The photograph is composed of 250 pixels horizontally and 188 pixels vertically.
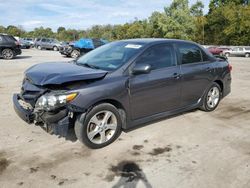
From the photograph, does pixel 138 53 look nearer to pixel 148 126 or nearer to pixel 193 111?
pixel 148 126

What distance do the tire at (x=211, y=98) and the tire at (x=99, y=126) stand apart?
251 centimetres

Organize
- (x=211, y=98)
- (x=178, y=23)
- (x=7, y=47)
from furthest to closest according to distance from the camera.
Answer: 1. (x=178, y=23)
2. (x=7, y=47)
3. (x=211, y=98)

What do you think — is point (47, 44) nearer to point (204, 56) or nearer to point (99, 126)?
point (204, 56)

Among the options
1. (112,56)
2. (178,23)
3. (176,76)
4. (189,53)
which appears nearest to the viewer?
(112,56)

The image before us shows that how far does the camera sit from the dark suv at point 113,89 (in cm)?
423

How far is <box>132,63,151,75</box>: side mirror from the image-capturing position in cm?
466

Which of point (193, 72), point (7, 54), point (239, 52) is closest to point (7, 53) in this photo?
point (7, 54)

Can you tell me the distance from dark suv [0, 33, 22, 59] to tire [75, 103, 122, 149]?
15671 mm

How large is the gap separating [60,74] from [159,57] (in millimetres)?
1866

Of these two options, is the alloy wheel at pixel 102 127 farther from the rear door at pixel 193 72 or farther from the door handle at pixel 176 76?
the rear door at pixel 193 72

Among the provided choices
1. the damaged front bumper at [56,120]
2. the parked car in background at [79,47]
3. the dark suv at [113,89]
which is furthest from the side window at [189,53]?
the parked car in background at [79,47]

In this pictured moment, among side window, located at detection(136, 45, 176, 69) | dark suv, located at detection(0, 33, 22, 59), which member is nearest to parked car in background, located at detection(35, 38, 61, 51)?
dark suv, located at detection(0, 33, 22, 59)

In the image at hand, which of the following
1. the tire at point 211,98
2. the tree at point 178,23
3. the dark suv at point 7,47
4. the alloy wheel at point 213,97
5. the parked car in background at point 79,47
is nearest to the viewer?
the tire at point 211,98

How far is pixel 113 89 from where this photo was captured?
14.8 ft
